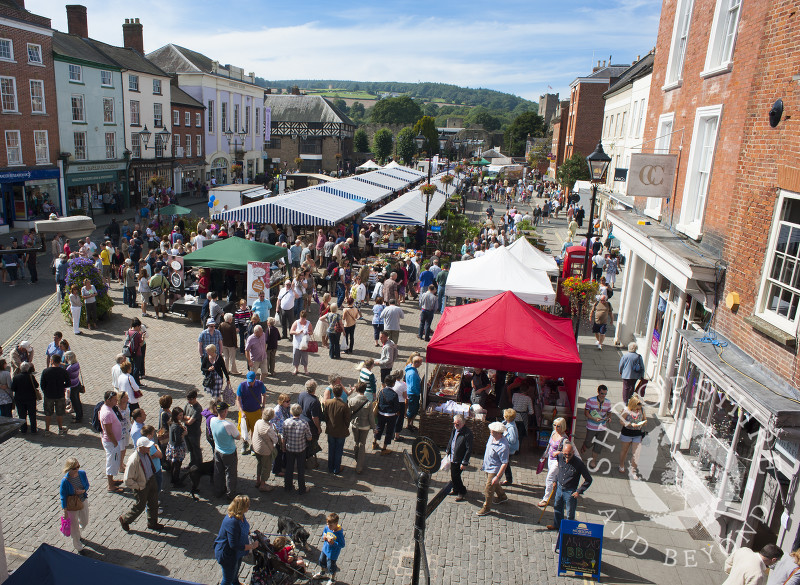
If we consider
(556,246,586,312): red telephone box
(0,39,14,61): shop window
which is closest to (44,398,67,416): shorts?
(556,246,586,312): red telephone box

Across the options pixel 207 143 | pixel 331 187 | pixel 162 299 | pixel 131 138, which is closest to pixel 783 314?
pixel 162 299

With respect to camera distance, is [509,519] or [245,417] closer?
[509,519]

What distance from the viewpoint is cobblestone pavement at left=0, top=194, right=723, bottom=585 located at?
6566 mm

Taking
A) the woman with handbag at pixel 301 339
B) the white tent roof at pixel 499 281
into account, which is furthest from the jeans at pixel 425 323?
the woman with handbag at pixel 301 339

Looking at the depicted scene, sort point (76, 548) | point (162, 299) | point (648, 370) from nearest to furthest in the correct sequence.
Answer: point (76, 548) < point (648, 370) < point (162, 299)

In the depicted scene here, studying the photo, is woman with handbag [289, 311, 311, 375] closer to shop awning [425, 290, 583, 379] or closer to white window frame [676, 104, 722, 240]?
shop awning [425, 290, 583, 379]

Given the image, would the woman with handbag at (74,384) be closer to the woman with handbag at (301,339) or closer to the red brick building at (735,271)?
the woman with handbag at (301,339)

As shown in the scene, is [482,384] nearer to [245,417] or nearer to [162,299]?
[245,417]

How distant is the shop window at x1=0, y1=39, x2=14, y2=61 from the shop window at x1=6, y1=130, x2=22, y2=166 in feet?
10.7

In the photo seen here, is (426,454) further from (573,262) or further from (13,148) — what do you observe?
(13,148)

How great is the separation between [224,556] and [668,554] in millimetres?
5487

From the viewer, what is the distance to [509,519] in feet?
25.2

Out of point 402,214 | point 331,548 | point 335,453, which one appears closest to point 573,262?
point 402,214

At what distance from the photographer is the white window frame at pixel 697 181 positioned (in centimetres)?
995
